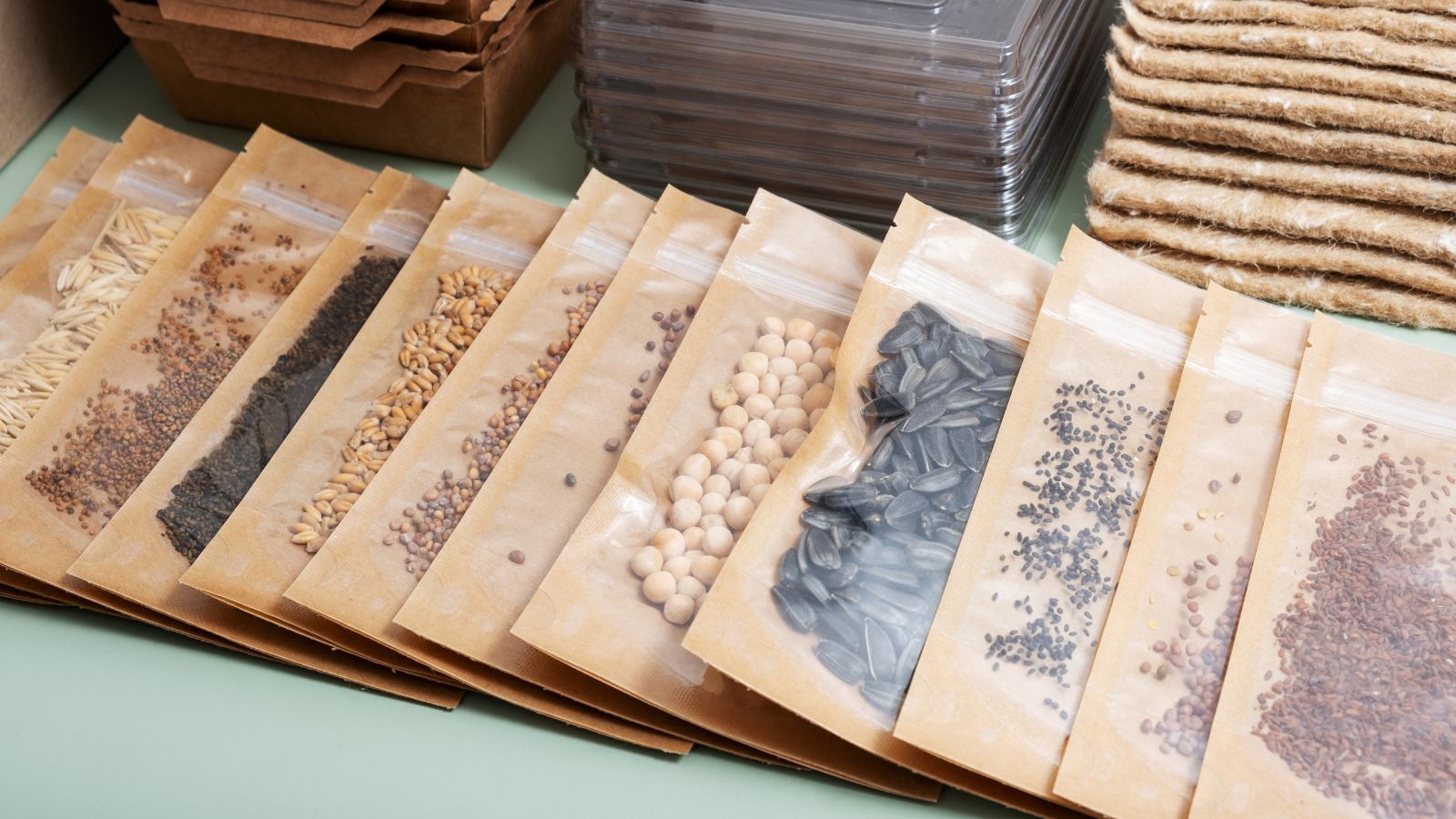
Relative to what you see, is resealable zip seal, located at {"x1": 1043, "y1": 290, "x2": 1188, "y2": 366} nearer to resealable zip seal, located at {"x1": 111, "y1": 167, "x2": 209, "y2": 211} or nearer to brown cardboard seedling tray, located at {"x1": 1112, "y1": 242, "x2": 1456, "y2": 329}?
brown cardboard seedling tray, located at {"x1": 1112, "y1": 242, "x2": 1456, "y2": 329}

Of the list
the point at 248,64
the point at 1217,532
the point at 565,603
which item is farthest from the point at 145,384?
the point at 1217,532

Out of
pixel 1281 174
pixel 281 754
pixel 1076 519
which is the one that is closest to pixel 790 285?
pixel 1076 519

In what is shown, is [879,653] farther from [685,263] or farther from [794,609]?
[685,263]

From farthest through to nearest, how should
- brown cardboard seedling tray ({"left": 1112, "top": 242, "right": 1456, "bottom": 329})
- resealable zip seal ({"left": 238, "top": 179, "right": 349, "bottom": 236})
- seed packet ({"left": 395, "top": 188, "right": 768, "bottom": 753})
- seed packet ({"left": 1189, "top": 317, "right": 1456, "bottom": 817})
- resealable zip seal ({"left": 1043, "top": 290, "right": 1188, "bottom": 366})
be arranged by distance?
1. resealable zip seal ({"left": 238, "top": 179, "right": 349, "bottom": 236})
2. brown cardboard seedling tray ({"left": 1112, "top": 242, "right": 1456, "bottom": 329})
3. resealable zip seal ({"left": 1043, "top": 290, "right": 1188, "bottom": 366})
4. seed packet ({"left": 395, "top": 188, "right": 768, "bottom": 753})
5. seed packet ({"left": 1189, "top": 317, "right": 1456, "bottom": 817})

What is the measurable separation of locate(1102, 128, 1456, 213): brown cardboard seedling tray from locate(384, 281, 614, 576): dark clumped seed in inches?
18.5

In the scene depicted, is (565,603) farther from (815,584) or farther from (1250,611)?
(1250,611)

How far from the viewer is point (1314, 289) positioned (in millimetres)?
1104

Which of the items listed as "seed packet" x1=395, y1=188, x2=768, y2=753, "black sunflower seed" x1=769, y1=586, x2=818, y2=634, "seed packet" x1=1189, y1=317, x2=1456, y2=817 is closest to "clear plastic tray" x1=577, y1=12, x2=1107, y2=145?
"seed packet" x1=395, y1=188, x2=768, y2=753

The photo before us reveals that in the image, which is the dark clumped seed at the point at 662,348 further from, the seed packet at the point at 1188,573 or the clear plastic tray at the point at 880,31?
the seed packet at the point at 1188,573

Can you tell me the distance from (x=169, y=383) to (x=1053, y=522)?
0.73m

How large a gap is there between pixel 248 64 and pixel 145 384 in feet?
1.14

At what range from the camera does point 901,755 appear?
32.2 inches

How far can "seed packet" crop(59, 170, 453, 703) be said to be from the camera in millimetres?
947

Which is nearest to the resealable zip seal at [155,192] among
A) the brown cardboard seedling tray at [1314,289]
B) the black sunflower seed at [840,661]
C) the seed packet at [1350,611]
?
the black sunflower seed at [840,661]
